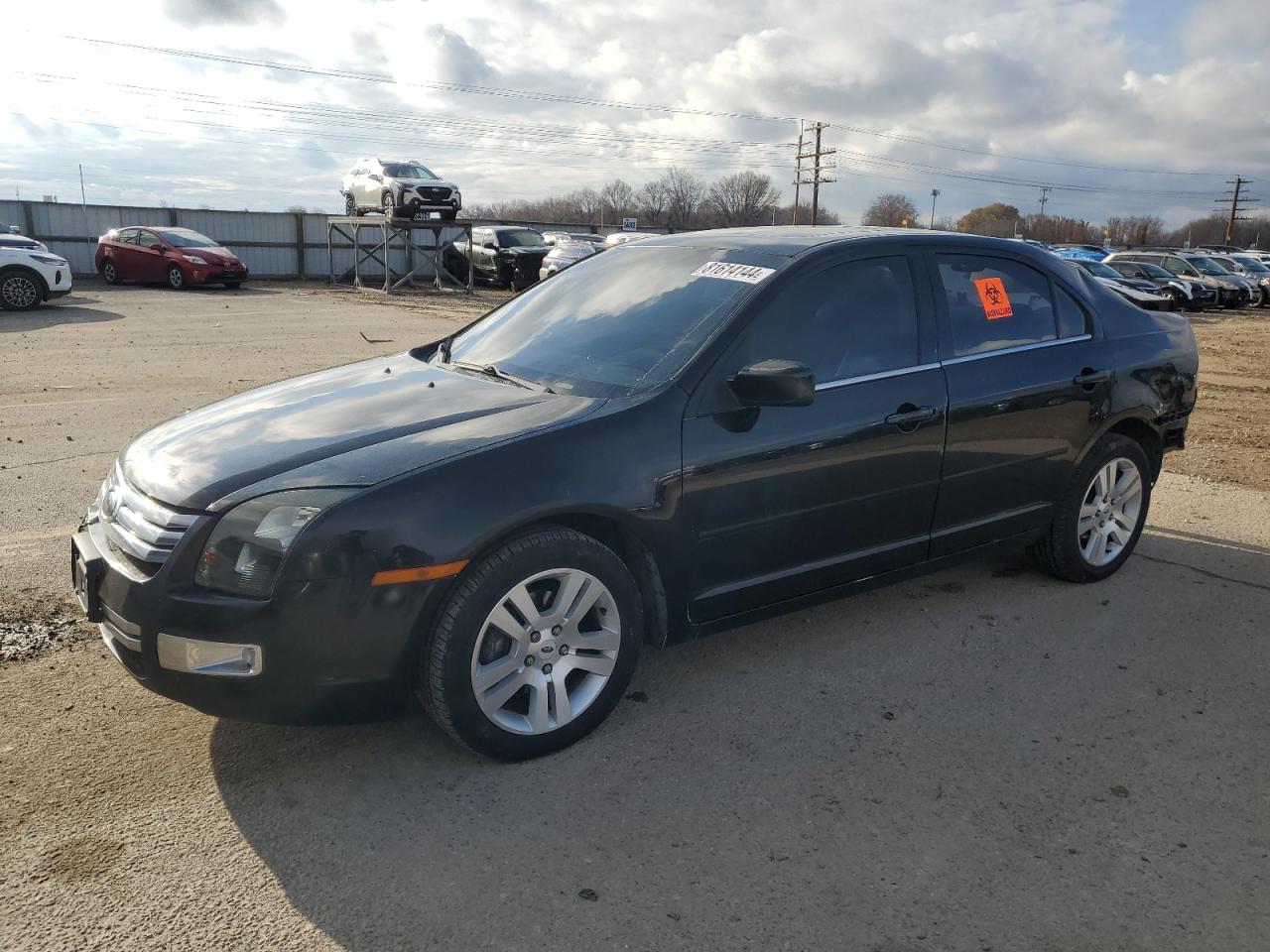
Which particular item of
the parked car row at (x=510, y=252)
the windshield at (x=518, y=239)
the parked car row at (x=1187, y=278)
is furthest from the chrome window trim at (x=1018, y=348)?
the windshield at (x=518, y=239)

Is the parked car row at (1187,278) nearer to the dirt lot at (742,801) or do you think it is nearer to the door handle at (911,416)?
the door handle at (911,416)

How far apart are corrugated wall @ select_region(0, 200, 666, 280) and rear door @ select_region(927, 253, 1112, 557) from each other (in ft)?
94.7

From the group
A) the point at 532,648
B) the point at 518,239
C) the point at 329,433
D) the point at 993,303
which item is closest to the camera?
the point at 532,648

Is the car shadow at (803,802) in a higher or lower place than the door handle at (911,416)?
lower

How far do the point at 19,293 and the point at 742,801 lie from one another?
18.4 meters

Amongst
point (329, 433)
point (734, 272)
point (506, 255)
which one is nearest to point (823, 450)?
point (734, 272)

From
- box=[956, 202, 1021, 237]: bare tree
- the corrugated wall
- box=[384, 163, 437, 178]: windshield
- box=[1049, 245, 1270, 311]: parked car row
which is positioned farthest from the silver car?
box=[956, 202, 1021, 237]: bare tree

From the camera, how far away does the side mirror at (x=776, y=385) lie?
3.28 meters

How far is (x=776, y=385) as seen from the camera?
3281mm

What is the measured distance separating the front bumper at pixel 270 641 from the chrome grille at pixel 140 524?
59 millimetres

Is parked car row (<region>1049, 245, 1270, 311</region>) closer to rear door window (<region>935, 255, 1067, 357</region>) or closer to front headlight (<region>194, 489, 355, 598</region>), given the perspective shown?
rear door window (<region>935, 255, 1067, 357</region>)

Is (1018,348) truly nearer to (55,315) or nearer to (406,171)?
(55,315)

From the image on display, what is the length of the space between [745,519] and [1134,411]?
2.48 metres

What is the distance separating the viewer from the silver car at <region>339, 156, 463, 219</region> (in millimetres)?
26906
